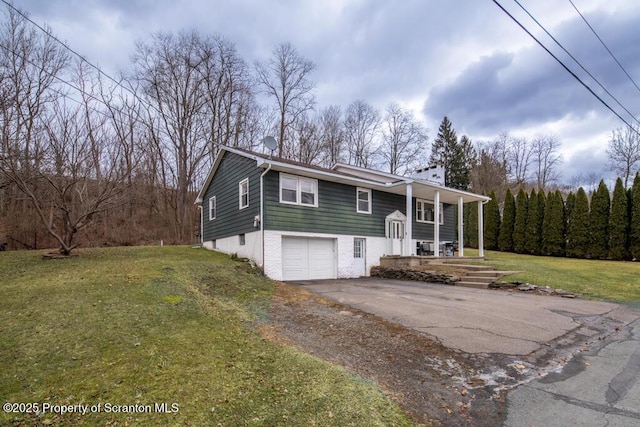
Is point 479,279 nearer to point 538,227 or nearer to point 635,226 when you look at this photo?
point 635,226

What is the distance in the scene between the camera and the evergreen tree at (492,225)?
2477 centimetres

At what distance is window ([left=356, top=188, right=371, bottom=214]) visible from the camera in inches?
594

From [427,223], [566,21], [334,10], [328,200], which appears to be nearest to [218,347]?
[334,10]

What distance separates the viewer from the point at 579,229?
20.2 m

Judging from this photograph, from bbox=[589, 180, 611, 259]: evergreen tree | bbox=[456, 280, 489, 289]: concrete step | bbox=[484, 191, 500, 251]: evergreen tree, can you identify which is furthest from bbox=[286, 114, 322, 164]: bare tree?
bbox=[589, 180, 611, 259]: evergreen tree

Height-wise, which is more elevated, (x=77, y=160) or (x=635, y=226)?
(x=77, y=160)

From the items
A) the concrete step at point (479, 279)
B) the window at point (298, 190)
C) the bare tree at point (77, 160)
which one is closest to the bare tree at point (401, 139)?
the window at point (298, 190)

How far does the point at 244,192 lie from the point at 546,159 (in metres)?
38.7

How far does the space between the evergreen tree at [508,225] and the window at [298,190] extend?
17159mm

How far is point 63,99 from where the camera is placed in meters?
11.2

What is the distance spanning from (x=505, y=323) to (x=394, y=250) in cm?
973

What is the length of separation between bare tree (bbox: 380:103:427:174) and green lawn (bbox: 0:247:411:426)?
29754 mm

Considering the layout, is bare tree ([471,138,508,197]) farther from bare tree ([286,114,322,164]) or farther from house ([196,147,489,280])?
house ([196,147,489,280])

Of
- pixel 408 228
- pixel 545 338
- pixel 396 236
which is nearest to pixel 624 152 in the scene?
pixel 396 236
